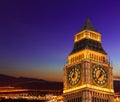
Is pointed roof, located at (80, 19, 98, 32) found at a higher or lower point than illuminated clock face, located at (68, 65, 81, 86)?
higher

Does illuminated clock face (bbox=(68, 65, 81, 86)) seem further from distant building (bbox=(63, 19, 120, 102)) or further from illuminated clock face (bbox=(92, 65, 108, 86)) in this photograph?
illuminated clock face (bbox=(92, 65, 108, 86))

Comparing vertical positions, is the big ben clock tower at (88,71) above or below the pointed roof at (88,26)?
below

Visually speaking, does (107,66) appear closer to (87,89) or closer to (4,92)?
(87,89)

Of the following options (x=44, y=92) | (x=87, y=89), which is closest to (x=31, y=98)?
(x=44, y=92)

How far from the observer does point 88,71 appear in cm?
12594

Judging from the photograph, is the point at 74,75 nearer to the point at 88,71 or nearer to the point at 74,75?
the point at 74,75

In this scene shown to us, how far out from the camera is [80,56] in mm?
130875

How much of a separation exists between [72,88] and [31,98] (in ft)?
34.8

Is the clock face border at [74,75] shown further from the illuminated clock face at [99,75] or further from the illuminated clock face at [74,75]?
the illuminated clock face at [99,75]

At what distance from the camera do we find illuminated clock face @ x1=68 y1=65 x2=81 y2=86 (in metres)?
128

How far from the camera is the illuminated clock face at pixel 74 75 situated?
128 meters

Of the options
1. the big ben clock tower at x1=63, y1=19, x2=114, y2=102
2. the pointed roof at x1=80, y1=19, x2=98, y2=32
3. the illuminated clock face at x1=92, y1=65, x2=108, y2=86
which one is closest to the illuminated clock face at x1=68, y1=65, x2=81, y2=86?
the big ben clock tower at x1=63, y1=19, x2=114, y2=102

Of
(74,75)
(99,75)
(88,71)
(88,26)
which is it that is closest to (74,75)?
(74,75)

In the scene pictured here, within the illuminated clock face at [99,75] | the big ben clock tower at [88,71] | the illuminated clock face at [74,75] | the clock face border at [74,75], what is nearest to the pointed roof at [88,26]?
the big ben clock tower at [88,71]
